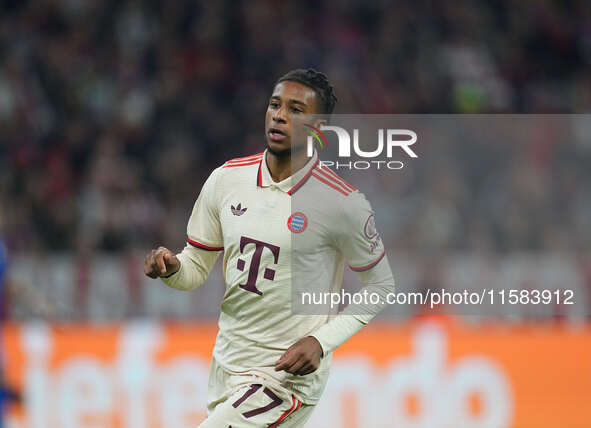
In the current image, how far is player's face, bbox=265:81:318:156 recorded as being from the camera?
12.5ft

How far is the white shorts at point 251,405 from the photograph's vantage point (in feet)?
12.1

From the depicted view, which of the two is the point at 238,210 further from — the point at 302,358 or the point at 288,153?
the point at 302,358

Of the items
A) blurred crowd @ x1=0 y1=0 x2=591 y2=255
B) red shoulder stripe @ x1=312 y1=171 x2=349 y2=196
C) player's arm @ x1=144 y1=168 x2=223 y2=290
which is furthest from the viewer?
blurred crowd @ x1=0 y1=0 x2=591 y2=255

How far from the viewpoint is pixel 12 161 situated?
969 centimetres

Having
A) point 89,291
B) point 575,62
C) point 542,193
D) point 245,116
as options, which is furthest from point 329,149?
point 575,62

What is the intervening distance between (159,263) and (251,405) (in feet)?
2.09

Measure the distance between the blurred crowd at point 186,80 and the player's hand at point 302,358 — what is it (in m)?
5.34

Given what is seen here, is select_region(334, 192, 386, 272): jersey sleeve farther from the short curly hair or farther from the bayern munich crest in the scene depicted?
the short curly hair

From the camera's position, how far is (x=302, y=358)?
3615mm

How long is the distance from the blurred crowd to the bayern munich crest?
16.6 ft

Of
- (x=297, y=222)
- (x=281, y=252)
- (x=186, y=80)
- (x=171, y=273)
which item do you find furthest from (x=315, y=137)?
(x=186, y=80)

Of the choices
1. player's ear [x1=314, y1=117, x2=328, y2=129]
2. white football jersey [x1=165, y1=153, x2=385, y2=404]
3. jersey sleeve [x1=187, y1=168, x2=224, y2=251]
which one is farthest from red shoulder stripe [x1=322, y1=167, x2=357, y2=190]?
jersey sleeve [x1=187, y1=168, x2=224, y2=251]

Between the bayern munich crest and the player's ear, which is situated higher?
the player's ear

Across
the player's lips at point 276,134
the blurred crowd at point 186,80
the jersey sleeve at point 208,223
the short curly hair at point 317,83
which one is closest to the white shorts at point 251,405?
the jersey sleeve at point 208,223
